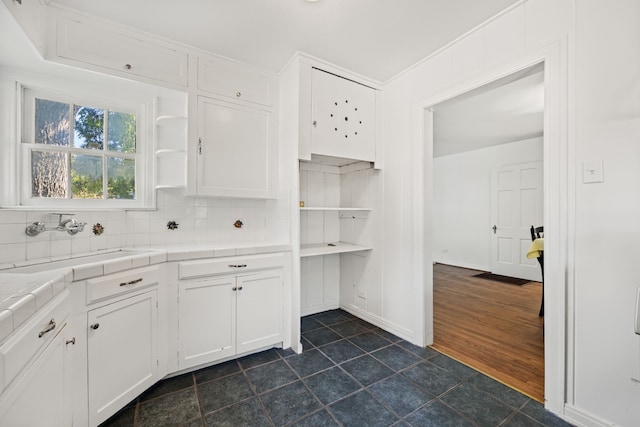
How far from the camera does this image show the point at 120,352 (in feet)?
5.13

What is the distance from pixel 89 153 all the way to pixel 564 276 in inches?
130

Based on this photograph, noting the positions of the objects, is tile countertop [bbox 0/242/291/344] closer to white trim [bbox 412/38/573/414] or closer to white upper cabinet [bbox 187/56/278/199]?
white upper cabinet [bbox 187/56/278/199]

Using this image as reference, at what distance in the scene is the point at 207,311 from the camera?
2.01 m

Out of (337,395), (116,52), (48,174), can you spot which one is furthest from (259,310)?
(116,52)

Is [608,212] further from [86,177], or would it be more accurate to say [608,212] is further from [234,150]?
[86,177]

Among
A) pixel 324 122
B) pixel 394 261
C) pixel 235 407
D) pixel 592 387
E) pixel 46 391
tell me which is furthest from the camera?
pixel 394 261

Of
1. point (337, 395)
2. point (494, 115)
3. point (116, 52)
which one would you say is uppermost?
point (494, 115)

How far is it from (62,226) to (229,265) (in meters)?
1.06

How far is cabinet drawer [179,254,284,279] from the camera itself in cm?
195

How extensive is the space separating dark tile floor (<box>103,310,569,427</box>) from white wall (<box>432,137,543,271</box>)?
13.6 feet

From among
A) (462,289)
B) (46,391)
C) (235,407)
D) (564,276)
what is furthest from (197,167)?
(462,289)

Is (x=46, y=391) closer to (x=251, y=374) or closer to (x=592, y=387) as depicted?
(x=251, y=374)

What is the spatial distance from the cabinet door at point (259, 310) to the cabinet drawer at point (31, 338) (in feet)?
3.54

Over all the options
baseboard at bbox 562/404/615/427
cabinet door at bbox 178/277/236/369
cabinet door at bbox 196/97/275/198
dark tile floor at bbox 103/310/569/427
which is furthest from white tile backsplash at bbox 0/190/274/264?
baseboard at bbox 562/404/615/427
